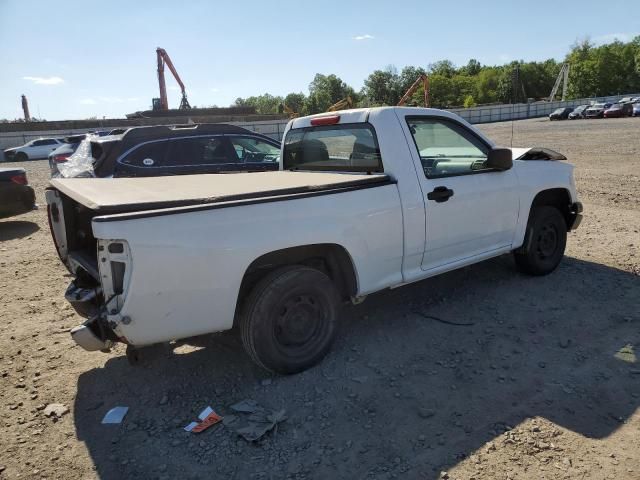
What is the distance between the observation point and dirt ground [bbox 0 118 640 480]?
2641 millimetres

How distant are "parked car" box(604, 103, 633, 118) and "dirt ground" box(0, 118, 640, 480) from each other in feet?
164

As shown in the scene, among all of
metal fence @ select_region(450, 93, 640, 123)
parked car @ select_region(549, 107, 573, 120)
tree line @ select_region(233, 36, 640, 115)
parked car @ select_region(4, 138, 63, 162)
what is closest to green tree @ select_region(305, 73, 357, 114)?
tree line @ select_region(233, 36, 640, 115)

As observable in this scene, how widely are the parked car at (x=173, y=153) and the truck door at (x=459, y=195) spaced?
3.92 meters

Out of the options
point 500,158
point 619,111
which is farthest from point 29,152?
point 619,111

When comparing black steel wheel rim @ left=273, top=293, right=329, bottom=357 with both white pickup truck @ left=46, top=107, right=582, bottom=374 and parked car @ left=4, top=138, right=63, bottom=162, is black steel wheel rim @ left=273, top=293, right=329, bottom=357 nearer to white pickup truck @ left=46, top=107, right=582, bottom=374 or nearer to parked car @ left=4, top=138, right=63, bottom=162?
white pickup truck @ left=46, top=107, right=582, bottom=374

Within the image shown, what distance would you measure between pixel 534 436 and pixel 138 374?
2769 mm

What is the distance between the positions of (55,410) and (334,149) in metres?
3.02

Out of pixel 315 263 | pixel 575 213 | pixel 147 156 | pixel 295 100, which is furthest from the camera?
pixel 295 100

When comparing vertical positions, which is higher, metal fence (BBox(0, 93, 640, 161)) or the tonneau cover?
metal fence (BBox(0, 93, 640, 161))

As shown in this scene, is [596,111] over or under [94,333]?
over

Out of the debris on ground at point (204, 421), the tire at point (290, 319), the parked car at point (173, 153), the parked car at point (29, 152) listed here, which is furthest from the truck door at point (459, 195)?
the parked car at point (29, 152)

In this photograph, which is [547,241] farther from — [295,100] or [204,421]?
[295,100]

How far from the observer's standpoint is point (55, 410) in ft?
10.5

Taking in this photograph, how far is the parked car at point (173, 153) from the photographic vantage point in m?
7.31
